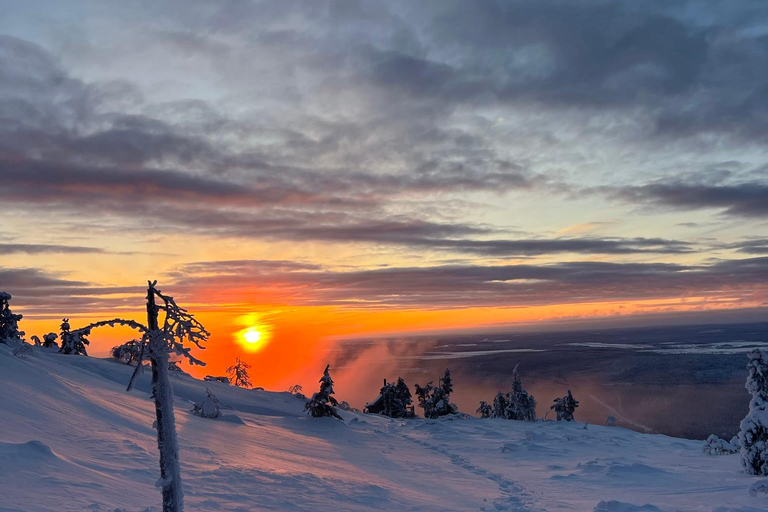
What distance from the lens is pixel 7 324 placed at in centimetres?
2503

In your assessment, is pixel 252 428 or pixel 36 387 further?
pixel 252 428

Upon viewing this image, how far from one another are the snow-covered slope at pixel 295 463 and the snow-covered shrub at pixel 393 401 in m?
21.0

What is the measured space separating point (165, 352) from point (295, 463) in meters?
12.3

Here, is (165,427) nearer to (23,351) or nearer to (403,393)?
(23,351)

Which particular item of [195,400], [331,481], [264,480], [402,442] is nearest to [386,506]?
[331,481]

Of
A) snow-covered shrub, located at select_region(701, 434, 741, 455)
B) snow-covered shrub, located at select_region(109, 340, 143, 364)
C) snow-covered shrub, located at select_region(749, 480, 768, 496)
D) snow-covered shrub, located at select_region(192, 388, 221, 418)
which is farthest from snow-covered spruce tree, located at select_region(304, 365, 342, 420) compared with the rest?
snow-covered shrub, located at select_region(109, 340, 143, 364)

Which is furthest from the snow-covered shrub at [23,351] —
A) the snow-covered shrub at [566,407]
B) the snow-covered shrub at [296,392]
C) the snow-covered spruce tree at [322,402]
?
the snow-covered shrub at [566,407]

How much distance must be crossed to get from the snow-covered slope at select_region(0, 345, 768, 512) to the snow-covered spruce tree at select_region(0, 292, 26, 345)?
6.73ft

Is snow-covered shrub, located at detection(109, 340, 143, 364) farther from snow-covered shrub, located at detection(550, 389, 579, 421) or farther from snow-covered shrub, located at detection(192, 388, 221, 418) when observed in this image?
snow-covered shrub, located at detection(550, 389, 579, 421)

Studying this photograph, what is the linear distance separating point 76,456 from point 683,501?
17746mm

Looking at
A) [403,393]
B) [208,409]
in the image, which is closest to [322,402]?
[208,409]

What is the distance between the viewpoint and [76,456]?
1316 cm

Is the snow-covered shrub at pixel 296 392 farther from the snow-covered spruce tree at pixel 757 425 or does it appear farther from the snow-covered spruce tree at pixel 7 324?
the snow-covered spruce tree at pixel 757 425

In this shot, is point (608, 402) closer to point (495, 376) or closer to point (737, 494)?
point (495, 376)
